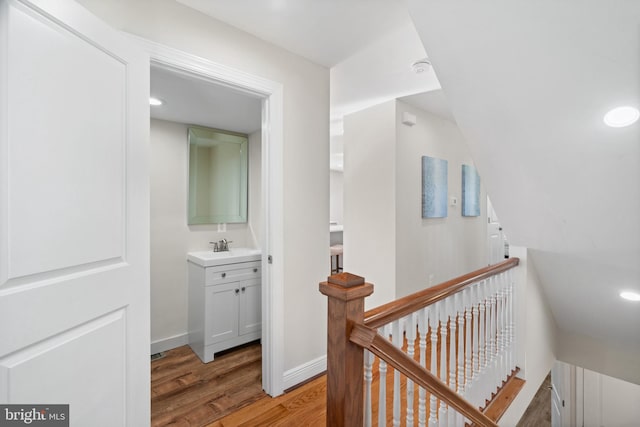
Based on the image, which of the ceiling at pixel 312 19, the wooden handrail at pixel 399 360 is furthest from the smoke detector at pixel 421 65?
the wooden handrail at pixel 399 360

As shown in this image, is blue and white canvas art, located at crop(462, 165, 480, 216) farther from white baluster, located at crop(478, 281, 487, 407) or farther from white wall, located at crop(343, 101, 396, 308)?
white baluster, located at crop(478, 281, 487, 407)

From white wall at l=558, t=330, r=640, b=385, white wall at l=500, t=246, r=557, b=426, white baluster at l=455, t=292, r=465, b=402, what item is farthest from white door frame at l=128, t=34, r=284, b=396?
white wall at l=558, t=330, r=640, b=385

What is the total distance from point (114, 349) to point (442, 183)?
343 centimetres

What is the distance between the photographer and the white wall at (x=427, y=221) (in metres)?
3.10

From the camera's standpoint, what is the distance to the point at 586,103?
1.43 m

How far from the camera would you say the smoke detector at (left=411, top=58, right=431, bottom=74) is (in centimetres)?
224

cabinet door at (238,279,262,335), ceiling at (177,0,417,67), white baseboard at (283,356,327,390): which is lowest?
white baseboard at (283,356,327,390)

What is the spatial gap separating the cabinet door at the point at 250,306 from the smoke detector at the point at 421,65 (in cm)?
236

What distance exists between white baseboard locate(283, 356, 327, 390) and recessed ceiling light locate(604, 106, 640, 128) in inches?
90.6

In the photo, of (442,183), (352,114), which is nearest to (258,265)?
(352,114)

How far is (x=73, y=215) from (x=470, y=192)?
4.17 meters

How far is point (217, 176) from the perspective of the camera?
319 cm

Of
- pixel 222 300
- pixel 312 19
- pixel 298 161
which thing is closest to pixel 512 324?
pixel 298 161

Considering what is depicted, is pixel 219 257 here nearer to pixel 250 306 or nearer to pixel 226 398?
pixel 250 306
